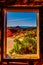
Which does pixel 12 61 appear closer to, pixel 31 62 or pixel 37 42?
pixel 31 62

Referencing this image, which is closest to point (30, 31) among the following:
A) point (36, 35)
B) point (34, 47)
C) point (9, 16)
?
point (36, 35)

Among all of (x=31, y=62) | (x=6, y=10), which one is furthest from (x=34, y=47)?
(x=6, y=10)

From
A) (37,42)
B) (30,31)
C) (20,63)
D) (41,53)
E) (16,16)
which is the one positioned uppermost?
(16,16)

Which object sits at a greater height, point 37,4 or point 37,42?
point 37,4

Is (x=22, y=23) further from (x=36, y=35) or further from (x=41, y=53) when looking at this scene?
(x=41, y=53)

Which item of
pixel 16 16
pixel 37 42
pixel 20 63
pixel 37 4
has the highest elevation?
pixel 37 4

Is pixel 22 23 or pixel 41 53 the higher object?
pixel 22 23

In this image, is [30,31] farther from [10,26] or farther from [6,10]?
[6,10]
